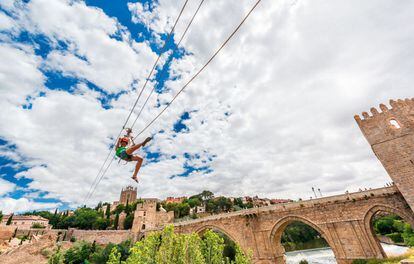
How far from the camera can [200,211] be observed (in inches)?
2532

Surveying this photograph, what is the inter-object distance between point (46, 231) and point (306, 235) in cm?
5979

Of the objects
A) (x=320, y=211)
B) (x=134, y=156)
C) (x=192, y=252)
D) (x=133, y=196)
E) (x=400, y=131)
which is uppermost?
(x=133, y=196)

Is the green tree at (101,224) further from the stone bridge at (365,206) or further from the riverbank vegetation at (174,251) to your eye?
the riverbank vegetation at (174,251)

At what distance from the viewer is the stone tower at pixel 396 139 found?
408 inches

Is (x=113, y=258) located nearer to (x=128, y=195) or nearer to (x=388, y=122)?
(x=388, y=122)

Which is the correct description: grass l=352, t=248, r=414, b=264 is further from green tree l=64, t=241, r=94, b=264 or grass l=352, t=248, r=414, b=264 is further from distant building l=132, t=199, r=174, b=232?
distant building l=132, t=199, r=174, b=232

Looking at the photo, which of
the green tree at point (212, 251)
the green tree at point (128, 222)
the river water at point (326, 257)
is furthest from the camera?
the green tree at point (128, 222)

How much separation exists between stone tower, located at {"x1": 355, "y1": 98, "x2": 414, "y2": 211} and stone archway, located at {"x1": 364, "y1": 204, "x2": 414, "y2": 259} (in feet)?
4.60

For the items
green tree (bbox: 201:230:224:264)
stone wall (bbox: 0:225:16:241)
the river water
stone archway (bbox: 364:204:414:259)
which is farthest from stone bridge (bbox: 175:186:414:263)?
stone wall (bbox: 0:225:16:241)

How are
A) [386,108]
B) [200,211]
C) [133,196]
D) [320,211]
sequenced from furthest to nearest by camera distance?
[133,196], [200,211], [320,211], [386,108]

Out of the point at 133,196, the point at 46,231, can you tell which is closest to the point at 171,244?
the point at 46,231

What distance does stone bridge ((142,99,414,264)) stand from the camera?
1070 centimetres

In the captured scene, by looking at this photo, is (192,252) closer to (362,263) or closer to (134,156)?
(134,156)

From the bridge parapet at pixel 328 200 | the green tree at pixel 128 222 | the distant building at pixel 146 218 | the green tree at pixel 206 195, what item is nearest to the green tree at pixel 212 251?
the bridge parapet at pixel 328 200
